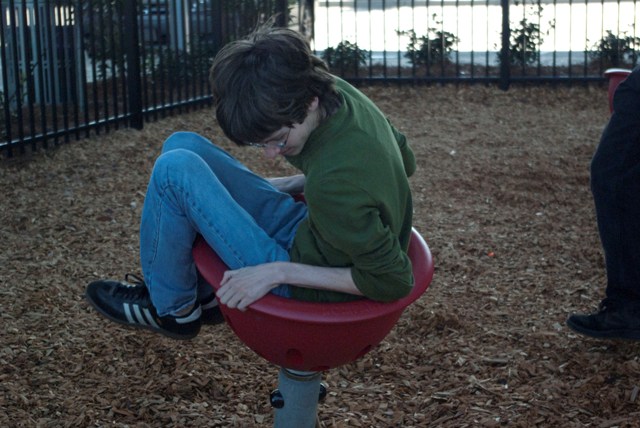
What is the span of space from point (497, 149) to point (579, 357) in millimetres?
3813

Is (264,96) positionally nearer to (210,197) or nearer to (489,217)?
(210,197)

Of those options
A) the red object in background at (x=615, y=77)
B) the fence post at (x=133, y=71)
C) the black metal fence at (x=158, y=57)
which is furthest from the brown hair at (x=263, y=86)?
the fence post at (x=133, y=71)

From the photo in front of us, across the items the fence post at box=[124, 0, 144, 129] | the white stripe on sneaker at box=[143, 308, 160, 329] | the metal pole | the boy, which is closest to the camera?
the boy

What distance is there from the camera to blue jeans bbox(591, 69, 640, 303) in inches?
137

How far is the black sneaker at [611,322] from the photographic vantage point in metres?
3.55

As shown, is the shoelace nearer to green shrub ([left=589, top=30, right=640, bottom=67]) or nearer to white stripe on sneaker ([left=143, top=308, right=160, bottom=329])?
white stripe on sneaker ([left=143, top=308, right=160, bottom=329])

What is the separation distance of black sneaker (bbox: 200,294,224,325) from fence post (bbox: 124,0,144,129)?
4898mm

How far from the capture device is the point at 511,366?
3572 mm

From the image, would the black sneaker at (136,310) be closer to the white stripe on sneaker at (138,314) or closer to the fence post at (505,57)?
the white stripe on sneaker at (138,314)

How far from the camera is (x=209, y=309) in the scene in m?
2.90

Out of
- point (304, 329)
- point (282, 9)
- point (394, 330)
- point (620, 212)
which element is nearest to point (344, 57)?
point (282, 9)

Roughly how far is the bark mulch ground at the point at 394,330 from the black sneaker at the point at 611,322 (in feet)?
0.27

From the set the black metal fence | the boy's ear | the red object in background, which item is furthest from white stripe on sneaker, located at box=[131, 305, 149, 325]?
the black metal fence

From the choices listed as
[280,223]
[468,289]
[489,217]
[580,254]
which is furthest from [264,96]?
[489,217]
